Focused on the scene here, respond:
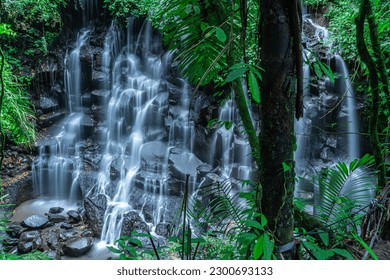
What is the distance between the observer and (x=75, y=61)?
8.82m

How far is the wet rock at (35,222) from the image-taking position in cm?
580

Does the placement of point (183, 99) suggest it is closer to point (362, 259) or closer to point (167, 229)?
point (167, 229)

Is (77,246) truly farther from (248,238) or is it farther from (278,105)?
(278,105)

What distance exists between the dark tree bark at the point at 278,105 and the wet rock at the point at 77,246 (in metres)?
5.12

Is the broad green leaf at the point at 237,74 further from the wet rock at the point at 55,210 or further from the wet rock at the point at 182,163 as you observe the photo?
the wet rock at the point at 55,210

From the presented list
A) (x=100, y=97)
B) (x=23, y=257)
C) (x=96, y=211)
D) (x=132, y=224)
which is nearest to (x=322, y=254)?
(x=23, y=257)

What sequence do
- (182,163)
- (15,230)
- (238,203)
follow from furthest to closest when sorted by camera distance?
(182,163)
(15,230)
(238,203)

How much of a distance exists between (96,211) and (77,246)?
99 centimetres

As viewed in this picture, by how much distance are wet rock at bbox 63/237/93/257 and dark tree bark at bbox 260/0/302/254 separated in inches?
202

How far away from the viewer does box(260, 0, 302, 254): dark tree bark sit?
0.83m

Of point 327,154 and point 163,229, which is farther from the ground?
point 327,154

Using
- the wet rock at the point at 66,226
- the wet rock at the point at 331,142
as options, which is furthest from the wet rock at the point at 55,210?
the wet rock at the point at 331,142

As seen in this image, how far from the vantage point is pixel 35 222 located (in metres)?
5.88

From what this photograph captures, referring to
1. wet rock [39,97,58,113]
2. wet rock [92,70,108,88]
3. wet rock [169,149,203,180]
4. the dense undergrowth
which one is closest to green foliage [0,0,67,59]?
wet rock [39,97,58,113]
